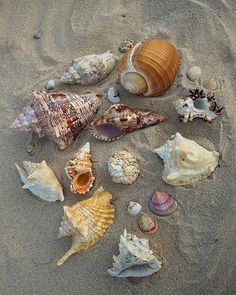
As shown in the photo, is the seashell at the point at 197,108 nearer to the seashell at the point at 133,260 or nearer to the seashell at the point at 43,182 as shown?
the seashell at the point at 133,260

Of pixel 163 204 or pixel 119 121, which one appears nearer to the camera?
pixel 163 204

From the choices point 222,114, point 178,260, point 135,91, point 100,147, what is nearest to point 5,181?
point 100,147

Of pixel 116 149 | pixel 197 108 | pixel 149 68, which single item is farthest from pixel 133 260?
pixel 149 68

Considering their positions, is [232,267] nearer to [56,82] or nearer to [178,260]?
[178,260]

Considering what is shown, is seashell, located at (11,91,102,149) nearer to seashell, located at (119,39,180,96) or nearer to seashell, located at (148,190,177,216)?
seashell, located at (119,39,180,96)

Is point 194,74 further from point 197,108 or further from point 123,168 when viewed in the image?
point 123,168

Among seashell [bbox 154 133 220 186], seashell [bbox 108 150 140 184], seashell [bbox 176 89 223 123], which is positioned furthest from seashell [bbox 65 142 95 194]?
seashell [bbox 176 89 223 123]
